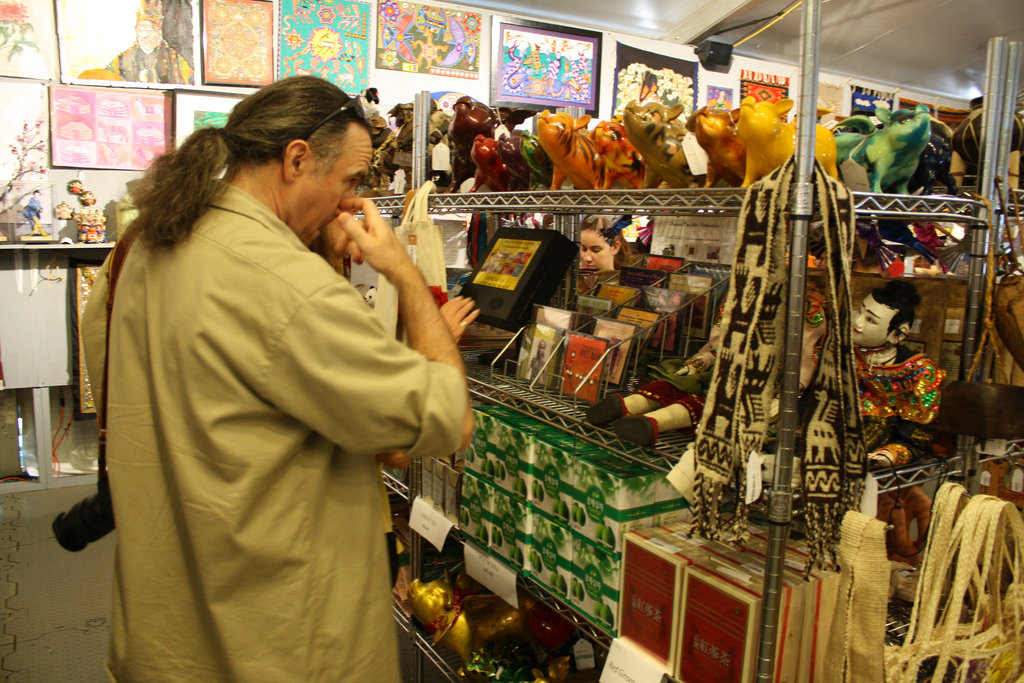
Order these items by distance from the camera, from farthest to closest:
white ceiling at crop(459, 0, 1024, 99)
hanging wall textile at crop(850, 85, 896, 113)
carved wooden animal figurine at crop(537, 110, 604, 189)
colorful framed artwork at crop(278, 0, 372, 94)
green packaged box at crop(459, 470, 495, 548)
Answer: hanging wall textile at crop(850, 85, 896, 113)
white ceiling at crop(459, 0, 1024, 99)
colorful framed artwork at crop(278, 0, 372, 94)
green packaged box at crop(459, 470, 495, 548)
carved wooden animal figurine at crop(537, 110, 604, 189)

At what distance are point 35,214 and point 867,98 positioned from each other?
599 centimetres

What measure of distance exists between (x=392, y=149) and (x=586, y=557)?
1.66 meters

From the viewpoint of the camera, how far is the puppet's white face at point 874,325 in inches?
57.2

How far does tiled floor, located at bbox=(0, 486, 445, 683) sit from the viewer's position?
248cm

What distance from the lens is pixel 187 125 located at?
423 centimetres

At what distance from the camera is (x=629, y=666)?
1.37m

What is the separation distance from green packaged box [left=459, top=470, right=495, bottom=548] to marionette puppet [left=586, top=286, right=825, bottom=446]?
0.50m

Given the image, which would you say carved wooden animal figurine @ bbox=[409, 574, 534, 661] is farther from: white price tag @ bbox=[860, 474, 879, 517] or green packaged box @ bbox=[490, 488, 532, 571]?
white price tag @ bbox=[860, 474, 879, 517]

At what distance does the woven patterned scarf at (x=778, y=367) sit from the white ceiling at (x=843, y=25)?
4.06 metres

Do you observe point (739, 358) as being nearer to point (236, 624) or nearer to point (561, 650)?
point (236, 624)

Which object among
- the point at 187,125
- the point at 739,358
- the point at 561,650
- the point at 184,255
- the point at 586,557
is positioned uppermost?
the point at 187,125

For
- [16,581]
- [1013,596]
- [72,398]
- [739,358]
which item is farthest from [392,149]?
[72,398]

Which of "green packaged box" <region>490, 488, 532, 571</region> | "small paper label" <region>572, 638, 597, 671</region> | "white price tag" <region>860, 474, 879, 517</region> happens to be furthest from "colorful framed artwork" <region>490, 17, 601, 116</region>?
"white price tag" <region>860, 474, 879, 517</region>

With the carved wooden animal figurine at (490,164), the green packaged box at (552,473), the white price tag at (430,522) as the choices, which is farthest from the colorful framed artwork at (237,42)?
the green packaged box at (552,473)
